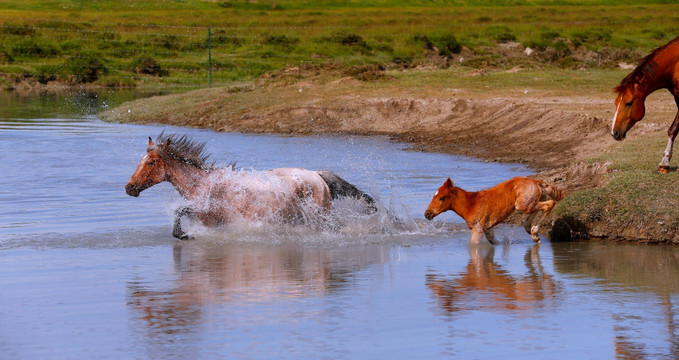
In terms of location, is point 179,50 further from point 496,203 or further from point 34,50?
point 496,203

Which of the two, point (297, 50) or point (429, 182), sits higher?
point (297, 50)

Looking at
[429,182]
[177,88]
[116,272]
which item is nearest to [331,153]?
[429,182]

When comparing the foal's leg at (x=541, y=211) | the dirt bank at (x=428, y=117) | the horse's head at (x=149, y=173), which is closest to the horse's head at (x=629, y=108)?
the dirt bank at (x=428, y=117)

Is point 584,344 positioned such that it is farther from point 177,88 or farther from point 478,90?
point 177,88

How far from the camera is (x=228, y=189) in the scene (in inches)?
458

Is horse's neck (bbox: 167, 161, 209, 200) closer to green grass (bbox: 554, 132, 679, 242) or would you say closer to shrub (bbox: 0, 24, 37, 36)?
green grass (bbox: 554, 132, 679, 242)

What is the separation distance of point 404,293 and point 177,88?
32107 mm

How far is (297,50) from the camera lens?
5109 cm

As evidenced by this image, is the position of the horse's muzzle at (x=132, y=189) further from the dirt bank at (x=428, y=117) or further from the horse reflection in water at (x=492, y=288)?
the dirt bank at (x=428, y=117)

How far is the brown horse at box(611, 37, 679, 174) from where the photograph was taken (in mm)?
13055

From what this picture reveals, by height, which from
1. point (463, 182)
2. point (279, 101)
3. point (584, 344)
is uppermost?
point (279, 101)

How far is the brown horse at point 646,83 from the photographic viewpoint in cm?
1305

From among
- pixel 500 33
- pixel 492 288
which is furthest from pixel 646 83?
pixel 500 33

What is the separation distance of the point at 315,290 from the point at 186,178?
3260 millimetres
